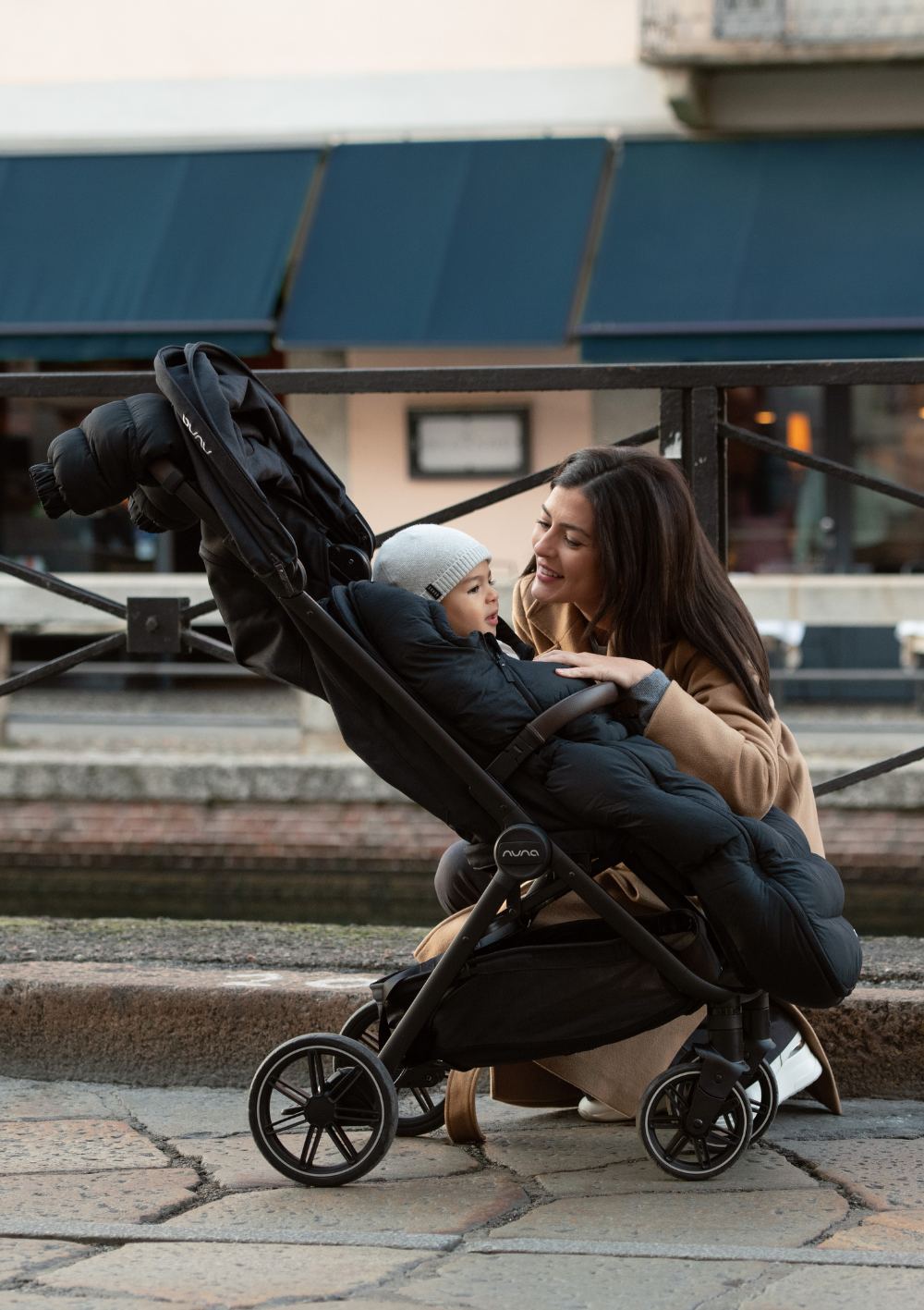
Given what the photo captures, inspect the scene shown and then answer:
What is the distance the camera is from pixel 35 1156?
294cm

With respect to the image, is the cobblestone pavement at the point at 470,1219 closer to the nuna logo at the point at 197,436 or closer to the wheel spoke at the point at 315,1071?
the wheel spoke at the point at 315,1071

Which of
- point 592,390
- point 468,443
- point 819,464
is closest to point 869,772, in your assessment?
point 819,464

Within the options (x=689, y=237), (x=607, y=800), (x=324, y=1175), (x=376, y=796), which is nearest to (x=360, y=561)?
(x=607, y=800)

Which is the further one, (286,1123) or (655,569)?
(655,569)

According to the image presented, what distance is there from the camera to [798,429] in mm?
13344

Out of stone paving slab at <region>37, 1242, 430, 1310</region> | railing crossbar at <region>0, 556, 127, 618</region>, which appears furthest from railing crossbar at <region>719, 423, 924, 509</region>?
stone paving slab at <region>37, 1242, 430, 1310</region>

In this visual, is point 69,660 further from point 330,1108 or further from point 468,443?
point 468,443

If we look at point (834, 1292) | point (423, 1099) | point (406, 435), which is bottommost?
point (834, 1292)

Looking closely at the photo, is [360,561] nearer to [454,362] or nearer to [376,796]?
[376,796]

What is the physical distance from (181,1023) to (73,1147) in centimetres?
45

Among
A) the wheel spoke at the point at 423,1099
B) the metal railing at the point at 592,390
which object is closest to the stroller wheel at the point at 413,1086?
the wheel spoke at the point at 423,1099

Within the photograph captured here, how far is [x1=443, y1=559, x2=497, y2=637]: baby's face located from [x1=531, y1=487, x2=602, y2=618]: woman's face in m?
0.16

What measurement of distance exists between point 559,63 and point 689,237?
6.45 feet

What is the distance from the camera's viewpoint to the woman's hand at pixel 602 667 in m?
2.72
